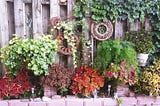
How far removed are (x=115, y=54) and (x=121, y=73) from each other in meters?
0.24

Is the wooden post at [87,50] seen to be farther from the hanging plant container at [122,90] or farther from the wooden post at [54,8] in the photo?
the hanging plant container at [122,90]

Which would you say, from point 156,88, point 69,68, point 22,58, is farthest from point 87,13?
point 156,88

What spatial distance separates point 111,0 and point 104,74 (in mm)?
918

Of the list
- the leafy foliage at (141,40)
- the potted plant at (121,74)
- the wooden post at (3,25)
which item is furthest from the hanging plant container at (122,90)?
the wooden post at (3,25)

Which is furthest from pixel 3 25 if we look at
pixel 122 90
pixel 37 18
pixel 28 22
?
pixel 122 90

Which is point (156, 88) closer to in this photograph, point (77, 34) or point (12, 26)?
point (77, 34)

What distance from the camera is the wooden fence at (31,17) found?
3336 mm

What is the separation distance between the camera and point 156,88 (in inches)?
126

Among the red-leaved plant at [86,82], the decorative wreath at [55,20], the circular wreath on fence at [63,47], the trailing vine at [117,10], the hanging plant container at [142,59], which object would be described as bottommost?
the red-leaved plant at [86,82]

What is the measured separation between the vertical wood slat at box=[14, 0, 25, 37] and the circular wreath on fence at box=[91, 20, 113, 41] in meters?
0.90

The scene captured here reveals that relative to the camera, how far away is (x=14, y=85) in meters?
3.19

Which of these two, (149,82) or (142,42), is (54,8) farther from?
(149,82)

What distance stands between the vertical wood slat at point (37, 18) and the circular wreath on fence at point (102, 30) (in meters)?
0.68

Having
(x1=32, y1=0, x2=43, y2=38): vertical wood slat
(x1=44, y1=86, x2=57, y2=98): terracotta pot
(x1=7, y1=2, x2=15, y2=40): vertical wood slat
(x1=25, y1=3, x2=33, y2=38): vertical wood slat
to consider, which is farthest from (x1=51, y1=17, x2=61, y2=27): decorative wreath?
(x1=44, y1=86, x2=57, y2=98): terracotta pot
